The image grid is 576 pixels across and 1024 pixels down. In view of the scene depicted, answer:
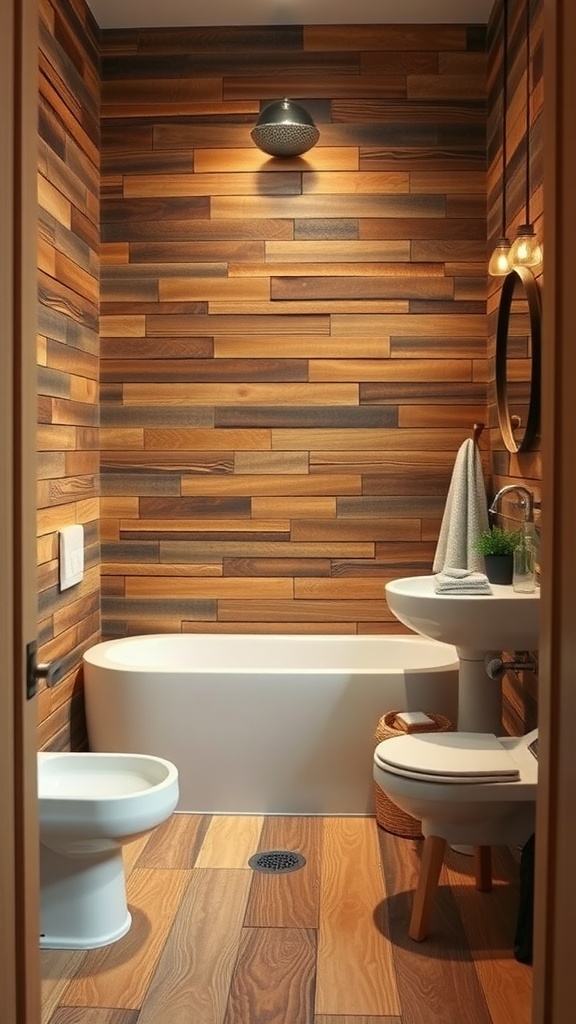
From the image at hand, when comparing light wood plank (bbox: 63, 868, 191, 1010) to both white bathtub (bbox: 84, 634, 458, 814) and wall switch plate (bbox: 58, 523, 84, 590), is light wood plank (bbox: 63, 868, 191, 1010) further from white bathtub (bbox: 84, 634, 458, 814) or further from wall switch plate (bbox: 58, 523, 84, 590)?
wall switch plate (bbox: 58, 523, 84, 590)

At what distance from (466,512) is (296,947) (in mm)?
1684

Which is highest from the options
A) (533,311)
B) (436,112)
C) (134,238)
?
(436,112)

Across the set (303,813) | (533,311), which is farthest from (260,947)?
(533,311)

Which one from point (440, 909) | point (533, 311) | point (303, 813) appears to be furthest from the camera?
point (303, 813)

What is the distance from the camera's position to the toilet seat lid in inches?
103

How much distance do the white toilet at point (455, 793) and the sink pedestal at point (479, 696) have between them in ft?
1.30

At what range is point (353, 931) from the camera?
275 centimetres

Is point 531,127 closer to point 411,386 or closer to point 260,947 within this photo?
point 411,386

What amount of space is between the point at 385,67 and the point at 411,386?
4.12ft

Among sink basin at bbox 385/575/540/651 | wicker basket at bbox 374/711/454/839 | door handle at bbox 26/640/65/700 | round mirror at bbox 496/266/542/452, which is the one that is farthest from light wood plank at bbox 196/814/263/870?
door handle at bbox 26/640/65/700

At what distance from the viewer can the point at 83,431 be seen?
3916 mm

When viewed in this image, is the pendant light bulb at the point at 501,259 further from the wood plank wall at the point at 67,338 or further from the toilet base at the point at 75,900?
the toilet base at the point at 75,900

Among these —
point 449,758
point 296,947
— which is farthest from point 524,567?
point 296,947

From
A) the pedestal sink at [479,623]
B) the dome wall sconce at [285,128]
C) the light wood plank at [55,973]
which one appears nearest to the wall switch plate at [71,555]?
the pedestal sink at [479,623]
